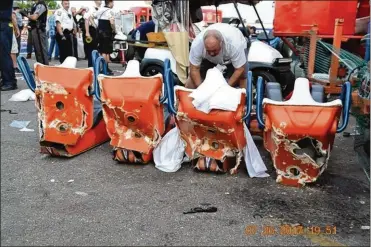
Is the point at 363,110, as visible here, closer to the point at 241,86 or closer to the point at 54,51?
the point at 241,86

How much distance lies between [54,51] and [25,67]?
33.9 feet

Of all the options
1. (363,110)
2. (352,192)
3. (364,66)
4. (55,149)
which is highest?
(364,66)

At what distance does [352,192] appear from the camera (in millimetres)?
3502

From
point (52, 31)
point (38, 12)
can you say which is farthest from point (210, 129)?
point (52, 31)

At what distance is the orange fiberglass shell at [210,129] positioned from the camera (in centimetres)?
352

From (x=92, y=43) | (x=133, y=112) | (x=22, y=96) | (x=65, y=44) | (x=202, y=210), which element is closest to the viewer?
(x=202, y=210)

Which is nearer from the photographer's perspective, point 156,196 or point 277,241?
point 277,241

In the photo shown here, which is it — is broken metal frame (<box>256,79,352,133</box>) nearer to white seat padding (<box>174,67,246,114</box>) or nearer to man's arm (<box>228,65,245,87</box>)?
white seat padding (<box>174,67,246,114</box>)

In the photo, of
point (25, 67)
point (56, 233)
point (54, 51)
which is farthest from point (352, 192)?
point (54, 51)

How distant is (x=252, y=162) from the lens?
12.5ft

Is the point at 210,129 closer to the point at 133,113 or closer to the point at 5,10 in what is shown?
the point at 133,113

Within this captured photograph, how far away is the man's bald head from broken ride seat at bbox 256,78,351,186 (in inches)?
29.3
